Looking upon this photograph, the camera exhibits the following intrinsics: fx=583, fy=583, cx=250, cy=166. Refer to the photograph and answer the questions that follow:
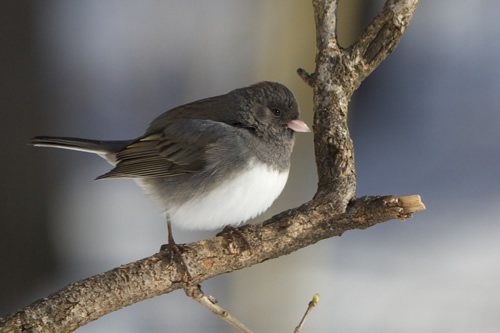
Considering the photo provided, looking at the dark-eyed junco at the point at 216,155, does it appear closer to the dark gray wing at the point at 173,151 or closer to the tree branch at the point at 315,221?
the dark gray wing at the point at 173,151

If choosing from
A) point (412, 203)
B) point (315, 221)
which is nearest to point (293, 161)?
point (315, 221)

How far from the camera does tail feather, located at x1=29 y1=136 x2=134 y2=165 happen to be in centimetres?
188

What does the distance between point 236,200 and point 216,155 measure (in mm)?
160

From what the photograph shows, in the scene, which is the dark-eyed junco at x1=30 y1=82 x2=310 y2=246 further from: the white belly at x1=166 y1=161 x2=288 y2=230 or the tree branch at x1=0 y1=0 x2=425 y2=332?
the tree branch at x1=0 y1=0 x2=425 y2=332

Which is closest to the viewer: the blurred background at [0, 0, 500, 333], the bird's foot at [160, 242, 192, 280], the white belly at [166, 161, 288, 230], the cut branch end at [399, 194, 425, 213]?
the cut branch end at [399, 194, 425, 213]

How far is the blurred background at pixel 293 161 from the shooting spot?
112 inches

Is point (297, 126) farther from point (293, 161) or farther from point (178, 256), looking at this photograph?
point (293, 161)

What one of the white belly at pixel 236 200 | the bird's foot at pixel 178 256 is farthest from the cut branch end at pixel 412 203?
the bird's foot at pixel 178 256

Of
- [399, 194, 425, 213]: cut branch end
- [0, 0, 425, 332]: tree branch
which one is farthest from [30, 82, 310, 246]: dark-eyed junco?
[399, 194, 425, 213]: cut branch end

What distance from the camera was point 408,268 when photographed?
2986mm

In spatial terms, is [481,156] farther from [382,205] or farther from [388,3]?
[382,205]

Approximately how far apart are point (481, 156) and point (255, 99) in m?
1.79

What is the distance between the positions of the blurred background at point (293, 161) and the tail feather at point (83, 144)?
102cm

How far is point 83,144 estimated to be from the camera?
1924 millimetres
